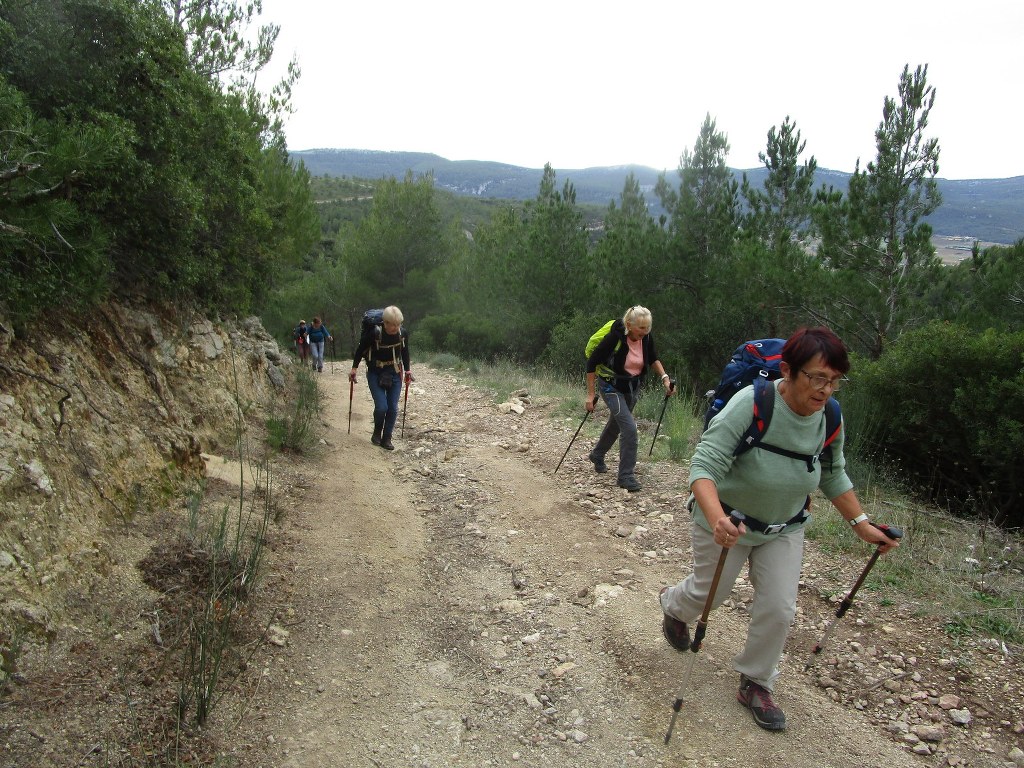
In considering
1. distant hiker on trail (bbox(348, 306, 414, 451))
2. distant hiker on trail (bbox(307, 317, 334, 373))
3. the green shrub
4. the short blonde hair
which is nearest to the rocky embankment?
distant hiker on trail (bbox(348, 306, 414, 451))

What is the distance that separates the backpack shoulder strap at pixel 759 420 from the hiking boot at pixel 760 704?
1.14 meters

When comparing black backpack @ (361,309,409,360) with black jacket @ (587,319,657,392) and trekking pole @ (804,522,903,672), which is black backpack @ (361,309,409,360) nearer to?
black jacket @ (587,319,657,392)

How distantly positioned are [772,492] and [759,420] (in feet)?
1.00

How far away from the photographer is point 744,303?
43.9 ft

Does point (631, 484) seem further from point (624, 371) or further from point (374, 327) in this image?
point (374, 327)

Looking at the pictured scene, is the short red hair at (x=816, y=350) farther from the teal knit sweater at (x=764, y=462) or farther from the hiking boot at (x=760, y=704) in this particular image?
the hiking boot at (x=760, y=704)

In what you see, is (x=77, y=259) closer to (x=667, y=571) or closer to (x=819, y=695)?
(x=667, y=571)

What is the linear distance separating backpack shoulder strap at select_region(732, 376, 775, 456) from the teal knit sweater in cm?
2

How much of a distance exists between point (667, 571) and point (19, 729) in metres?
3.49

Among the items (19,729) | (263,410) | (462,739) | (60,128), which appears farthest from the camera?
(263,410)

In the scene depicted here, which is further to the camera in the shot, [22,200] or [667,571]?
[667,571]

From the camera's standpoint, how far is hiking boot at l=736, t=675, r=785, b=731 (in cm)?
272

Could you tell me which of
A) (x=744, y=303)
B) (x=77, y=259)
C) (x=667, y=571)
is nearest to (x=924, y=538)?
(x=667, y=571)

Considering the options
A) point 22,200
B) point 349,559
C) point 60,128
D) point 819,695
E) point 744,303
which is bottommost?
point 349,559
